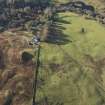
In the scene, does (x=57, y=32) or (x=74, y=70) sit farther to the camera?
(x=57, y=32)

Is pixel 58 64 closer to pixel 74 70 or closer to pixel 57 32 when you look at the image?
pixel 74 70

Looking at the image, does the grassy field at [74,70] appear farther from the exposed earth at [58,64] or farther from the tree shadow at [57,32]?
the tree shadow at [57,32]

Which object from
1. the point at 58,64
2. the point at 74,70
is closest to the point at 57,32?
the point at 58,64

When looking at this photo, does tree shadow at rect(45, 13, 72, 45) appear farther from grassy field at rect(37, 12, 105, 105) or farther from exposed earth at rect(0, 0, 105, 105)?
grassy field at rect(37, 12, 105, 105)

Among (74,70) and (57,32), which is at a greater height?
(57,32)

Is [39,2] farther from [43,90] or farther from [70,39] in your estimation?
[43,90]

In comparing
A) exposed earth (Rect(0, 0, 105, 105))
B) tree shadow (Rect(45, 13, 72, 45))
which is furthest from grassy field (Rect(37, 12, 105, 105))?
tree shadow (Rect(45, 13, 72, 45))

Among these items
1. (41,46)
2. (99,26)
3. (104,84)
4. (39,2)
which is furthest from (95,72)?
(39,2)
